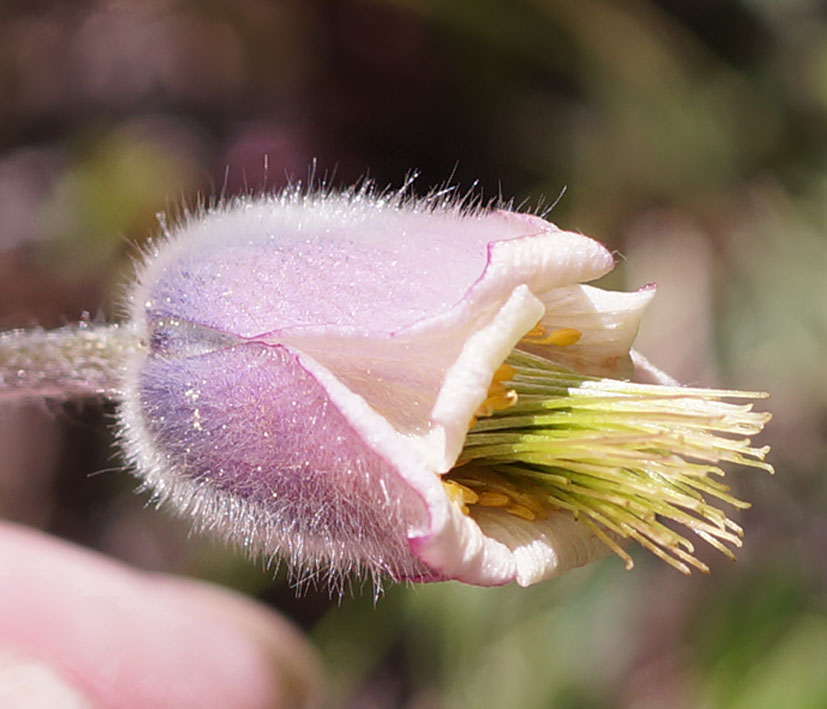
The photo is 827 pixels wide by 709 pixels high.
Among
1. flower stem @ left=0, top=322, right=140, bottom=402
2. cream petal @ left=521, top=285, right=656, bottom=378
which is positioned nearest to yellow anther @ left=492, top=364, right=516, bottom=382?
cream petal @ left=521, top=285, right=656, bottom=378

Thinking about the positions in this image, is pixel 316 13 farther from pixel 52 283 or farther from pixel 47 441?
pixel 47 441

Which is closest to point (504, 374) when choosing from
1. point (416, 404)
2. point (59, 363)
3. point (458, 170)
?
point (416, 404)

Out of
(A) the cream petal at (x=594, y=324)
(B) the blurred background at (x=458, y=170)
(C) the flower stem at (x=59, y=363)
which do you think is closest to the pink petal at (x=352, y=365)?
(A) the cream petal at (x=594, y=324)

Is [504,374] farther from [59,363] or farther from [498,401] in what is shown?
[59,363]

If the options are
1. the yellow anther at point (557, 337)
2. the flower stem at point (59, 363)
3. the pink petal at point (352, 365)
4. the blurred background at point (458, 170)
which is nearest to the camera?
the pink petal at point (352, 365)

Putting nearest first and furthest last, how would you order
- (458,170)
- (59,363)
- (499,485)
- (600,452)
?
(600,452)
(499,485)
(59,363)
(458,170)

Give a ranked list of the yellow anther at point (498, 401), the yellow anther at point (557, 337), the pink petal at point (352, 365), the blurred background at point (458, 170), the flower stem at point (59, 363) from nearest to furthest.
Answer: the pink petal at point (352, 365)
the yellow anther at point (498, 401)
the yellow anther at point (557, 337)
the flower stem at point (59, 363)
the blurred background at point (458, 170)

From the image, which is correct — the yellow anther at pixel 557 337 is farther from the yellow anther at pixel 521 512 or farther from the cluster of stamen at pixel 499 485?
the yellow anther at pixel 521 512
